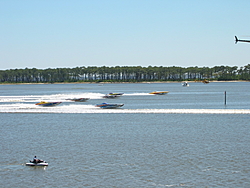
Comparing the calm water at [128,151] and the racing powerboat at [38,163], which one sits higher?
the racing powerboat at [38,163]

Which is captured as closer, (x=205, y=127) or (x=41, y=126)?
(x=205, y=127)

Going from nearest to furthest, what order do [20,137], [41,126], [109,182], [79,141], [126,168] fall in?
1. [109,182]
2. [126,168]
3. [79,141]
4. [20,137]
5. [41,126]

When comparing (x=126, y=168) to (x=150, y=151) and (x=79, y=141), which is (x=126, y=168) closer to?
(x=150, y=151)

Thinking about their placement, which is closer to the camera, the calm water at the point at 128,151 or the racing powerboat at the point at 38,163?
the calm water at the point at 128,151

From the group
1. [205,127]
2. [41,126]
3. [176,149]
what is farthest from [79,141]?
[205,127]

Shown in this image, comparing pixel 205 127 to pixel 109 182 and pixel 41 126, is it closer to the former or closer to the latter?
pixel 41 126

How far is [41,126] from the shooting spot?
1889 inches

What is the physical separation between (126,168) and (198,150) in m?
7.94

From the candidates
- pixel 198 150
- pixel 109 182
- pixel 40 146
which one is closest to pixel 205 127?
pixel 198 150

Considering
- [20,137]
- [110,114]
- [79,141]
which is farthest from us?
[110,114]

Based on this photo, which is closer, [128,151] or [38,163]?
[38,163]

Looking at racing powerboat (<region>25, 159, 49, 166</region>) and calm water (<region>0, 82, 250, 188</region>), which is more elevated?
racing powerboat (<region>25, 159, 49, 166</region>)

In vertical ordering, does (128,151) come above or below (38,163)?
below

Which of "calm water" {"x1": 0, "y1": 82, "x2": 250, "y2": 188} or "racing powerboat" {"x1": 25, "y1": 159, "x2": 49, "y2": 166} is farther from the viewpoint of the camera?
"racing powerboat" {"x1": 25, "y1": 159, "x2": 49, "y2": 166}
